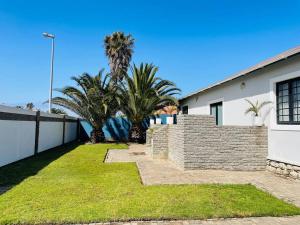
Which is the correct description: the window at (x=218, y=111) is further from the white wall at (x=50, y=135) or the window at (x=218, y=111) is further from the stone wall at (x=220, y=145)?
the white wall at (x=50, y=135)

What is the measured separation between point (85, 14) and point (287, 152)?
12.6 metres

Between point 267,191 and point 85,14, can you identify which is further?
point 85,14

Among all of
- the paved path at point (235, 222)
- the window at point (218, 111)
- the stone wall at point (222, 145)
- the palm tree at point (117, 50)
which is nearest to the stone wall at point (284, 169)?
the stone wall at point (222, 145)

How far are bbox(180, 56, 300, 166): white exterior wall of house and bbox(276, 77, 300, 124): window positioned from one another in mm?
169

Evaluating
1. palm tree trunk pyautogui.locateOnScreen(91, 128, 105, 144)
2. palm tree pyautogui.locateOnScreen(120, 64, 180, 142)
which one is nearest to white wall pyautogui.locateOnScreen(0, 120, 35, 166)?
palm tree trunk pyautogui.locateOnScreen(91, 128, 105, 144)

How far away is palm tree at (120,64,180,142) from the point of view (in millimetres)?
19500

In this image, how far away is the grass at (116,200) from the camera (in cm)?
476

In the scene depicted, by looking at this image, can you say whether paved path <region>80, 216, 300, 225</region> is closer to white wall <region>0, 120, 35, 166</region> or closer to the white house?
the white house

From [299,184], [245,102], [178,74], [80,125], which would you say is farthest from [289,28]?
[80,125]

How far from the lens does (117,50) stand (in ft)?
101

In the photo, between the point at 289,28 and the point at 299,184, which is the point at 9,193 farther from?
the point at 289,28

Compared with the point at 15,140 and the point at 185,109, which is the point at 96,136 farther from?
the point at 15,140

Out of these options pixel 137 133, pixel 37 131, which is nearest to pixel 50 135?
pixel 37 131

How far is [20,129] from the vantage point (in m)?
11.5
